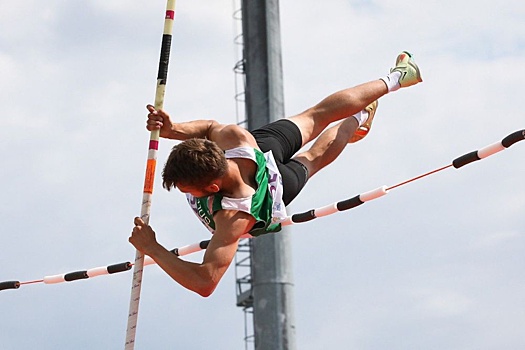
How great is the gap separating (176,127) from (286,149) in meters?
0.59

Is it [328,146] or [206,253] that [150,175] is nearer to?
[206,253]

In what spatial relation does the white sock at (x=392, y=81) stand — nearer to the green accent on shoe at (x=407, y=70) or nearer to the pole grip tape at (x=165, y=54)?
the green accent on shoe at (x=407, y=70)

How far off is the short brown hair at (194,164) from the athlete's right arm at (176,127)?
413 mm

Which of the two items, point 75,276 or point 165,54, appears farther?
point 75,276

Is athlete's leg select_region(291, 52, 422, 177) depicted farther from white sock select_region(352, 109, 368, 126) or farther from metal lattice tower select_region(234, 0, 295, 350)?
metal lattice tower select_region(234, 0, 295, 350)

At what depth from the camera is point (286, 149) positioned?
613 cm

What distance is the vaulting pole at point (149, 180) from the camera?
5.74 m

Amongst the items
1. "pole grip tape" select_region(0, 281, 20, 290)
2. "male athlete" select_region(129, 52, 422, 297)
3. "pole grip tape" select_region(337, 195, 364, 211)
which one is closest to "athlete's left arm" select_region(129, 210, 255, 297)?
"male athlete" select_region(129, 52, 422, 297)

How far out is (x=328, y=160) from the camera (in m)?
6.49

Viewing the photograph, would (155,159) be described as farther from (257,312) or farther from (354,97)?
(257,312)

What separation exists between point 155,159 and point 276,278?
520 centimetres

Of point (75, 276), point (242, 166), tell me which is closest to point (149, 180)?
point (242, 166)

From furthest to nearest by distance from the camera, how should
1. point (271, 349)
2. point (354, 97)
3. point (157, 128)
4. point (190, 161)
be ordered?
point (271, 349)
point (354, 97)
point (157, 128)
point (190, 161)

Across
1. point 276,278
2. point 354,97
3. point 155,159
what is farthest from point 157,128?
point 276,278
